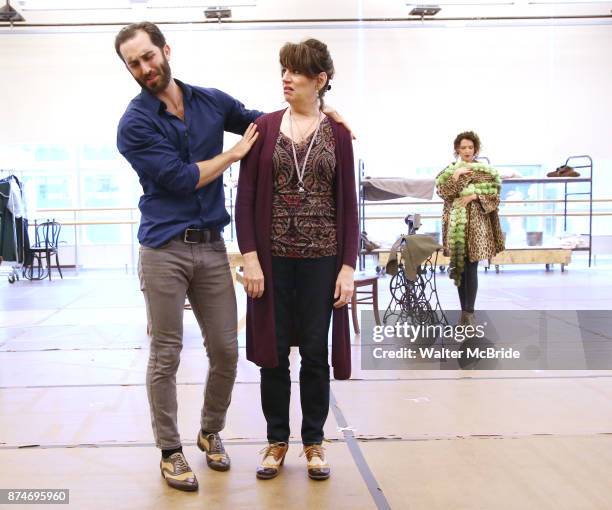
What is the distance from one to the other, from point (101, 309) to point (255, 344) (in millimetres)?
4428

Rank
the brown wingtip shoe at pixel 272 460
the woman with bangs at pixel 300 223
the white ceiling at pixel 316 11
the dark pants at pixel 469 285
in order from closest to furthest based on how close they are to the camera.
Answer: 1. the woman with bangs at pixel 300 223
2. the brown wingtip shoe at pixel 272 460
3. the dark pants at pixel 469 285
4. the white ceiling at pixel 316 11

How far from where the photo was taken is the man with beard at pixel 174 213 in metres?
1.99

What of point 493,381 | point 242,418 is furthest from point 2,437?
point 493,381

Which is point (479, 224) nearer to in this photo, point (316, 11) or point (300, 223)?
point (300, 223)

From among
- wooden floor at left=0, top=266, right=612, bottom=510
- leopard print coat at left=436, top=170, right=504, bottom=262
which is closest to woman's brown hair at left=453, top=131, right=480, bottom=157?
leopard print coat at left=436, top=170, right=504, bottom=262

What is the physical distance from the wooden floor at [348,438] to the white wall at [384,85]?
22.1ft

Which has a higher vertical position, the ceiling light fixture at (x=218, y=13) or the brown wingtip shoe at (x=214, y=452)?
the ceiling light fixture at (x=218, y=13)

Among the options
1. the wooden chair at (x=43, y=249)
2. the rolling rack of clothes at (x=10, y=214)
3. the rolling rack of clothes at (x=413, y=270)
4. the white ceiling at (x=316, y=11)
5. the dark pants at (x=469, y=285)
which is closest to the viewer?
the rolling rack of clothes at (x=413, y=270)

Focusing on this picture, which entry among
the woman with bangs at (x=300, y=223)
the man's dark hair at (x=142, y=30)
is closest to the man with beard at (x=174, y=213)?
the man's dark hair at (x=142, y=30)

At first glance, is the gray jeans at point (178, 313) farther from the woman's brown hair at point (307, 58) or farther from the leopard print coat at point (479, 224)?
the leopard print coat at point (479, 224)

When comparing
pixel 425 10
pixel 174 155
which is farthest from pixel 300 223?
pixel 425 10

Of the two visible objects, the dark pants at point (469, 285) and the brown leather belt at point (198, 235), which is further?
the dark pants at point (469, 285)

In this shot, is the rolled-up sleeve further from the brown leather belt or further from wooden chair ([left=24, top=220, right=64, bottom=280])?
wooden chair ([left=24, top=220, right=64, bottom=280])

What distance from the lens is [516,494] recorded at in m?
2.05
